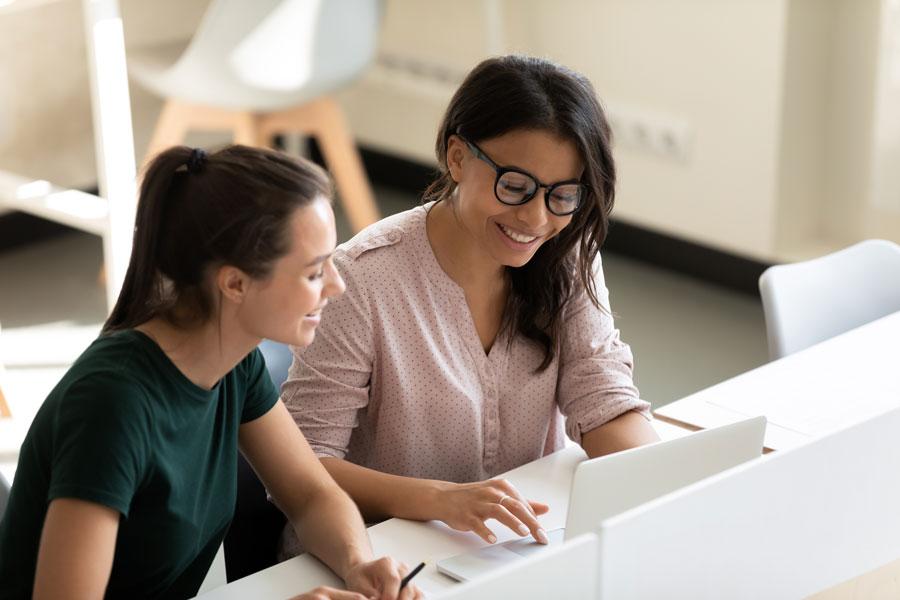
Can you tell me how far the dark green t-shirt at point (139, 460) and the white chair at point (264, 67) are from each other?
86.2 inches

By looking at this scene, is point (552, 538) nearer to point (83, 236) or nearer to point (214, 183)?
point (214, 183)

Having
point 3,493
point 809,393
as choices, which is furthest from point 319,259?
point 809,393

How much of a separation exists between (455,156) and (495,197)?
0.32ft

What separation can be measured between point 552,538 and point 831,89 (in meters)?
2.41

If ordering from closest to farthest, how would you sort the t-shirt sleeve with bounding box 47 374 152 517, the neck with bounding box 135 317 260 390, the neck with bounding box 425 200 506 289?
the t-shirt sleeve with bounding box 47 374 152 517 → the neck with bounding box 135 317 260 390 → the neck with bounding box 425 200 506 289

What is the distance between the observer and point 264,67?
12.0 ft

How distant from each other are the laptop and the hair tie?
0.49 m

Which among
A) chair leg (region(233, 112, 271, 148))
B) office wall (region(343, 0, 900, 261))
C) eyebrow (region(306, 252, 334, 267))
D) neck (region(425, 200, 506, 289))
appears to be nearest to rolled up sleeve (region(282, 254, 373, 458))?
neck (region(425, 200, 506, 289))

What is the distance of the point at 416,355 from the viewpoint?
5.81 feet

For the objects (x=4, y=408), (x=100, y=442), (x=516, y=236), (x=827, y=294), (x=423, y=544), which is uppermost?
(x=516, y=236)

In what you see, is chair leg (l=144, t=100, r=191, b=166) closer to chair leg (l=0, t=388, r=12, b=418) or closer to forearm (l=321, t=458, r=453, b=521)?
chair leg (l=0, t=388, r=12, b=418)

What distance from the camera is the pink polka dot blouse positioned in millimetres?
1734

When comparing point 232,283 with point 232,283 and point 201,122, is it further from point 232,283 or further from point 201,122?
point 201,122

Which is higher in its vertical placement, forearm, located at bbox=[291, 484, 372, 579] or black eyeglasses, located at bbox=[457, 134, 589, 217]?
black eyeglasses, located at bbox=[457, 134, 589, 217]
